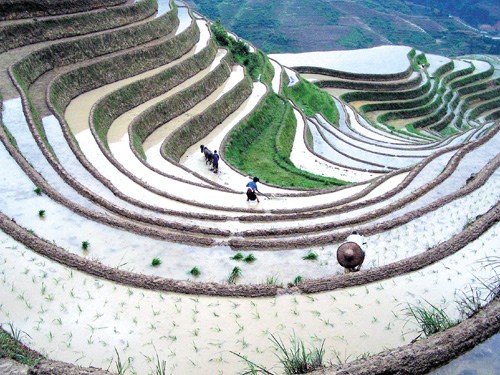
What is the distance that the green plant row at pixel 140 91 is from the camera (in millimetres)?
22125

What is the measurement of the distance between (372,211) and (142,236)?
6145 millimetres

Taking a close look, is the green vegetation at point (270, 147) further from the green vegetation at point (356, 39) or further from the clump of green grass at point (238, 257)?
the green vegetation at point (356, 39)

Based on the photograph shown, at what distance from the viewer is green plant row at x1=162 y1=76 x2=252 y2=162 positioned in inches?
900

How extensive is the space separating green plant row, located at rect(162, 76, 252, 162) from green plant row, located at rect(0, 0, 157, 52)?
26.7 ft

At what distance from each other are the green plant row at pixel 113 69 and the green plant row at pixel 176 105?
2766 millimetres

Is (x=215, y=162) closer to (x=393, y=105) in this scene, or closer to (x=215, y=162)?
(x=215, y=162)

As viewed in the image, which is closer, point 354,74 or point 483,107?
point 354,74

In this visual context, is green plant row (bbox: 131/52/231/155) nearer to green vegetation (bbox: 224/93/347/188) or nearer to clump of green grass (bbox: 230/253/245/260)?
green vegetation (bbox: 224/93/347/188)

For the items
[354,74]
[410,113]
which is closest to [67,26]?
[354,74]

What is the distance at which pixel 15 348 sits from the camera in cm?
738

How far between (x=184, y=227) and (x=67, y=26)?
1981 centimetres

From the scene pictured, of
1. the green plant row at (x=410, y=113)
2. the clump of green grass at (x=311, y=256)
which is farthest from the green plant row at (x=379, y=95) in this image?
the clump of green grass at (x=311, y=256)

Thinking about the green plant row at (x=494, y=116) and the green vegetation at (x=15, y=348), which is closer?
the green vegetation at (x=15, y=348)

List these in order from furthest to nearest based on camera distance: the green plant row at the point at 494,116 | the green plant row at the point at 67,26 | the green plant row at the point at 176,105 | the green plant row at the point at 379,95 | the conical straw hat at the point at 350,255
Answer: the green plant row at the point at 494,116 < the green plant row at the point at 379,95 < the green plant row at the point at 67,26 < the green plant row at the point at 176,105 < the conical straw hat at the point at 350,255
